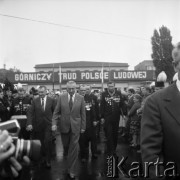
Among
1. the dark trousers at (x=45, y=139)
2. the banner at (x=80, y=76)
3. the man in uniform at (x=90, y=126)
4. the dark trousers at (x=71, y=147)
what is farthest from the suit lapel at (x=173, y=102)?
the banner at (x=80, y=76)

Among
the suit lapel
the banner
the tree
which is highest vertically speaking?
the tree

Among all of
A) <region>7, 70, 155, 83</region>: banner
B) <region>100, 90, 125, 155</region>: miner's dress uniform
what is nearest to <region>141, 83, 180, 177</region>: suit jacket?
<region>100, 90, 125, 155</region>: miner's dress uniform

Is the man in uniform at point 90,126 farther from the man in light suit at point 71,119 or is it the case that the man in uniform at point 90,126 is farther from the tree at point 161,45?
the tree at point 161,45

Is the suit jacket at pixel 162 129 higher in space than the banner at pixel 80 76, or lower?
lower

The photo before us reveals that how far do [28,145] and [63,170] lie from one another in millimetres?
4886

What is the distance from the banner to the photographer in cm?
4371

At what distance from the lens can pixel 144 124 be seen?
2471 millimetres

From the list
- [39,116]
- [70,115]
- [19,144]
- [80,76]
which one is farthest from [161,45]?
[19,144]

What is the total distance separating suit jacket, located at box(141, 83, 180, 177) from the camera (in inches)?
93.5

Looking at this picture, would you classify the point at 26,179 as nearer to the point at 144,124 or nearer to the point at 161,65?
the point at 144,124

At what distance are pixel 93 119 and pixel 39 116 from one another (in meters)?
1.72

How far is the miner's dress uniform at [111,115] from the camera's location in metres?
8.25

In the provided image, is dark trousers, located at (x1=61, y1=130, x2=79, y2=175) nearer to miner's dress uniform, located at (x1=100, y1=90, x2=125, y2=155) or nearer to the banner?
miner's dress uniform, located at (x1=100, y1=90, x2=125, y2=155)

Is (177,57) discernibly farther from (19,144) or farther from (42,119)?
(42,119)
